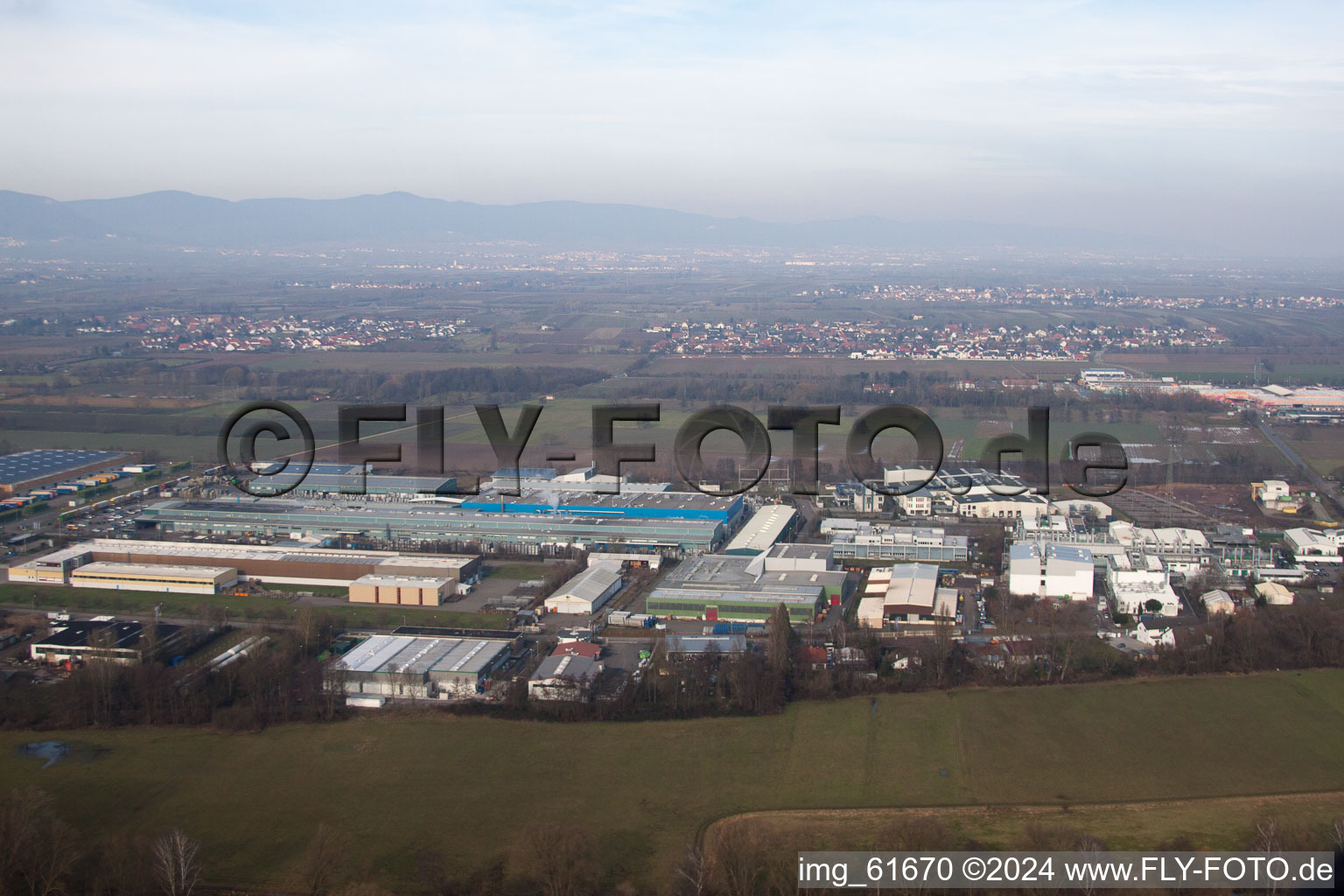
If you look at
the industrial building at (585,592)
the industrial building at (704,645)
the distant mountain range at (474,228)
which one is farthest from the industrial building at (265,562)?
the distant mountain range at (474,228)

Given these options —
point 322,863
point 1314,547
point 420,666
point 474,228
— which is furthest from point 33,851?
point 474,228

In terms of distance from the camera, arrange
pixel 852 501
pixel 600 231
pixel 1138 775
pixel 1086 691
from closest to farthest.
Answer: pixel 1138 775 < pixel 1086 691 < pixel 852 501 < pixel 600 231

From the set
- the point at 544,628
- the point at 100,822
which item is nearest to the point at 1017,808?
the point at 544,628

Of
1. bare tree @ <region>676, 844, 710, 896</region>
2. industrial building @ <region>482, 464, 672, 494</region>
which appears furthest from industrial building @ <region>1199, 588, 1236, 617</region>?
industrial building @ <region>482, 464, 672, 494</region>

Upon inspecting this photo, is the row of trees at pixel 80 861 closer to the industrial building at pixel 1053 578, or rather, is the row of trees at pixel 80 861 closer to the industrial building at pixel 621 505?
the industrial building at pixel 621 505

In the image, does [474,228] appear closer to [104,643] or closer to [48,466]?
[48,466]

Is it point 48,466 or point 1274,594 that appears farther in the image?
point 48,466

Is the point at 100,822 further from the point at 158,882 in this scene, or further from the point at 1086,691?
the point at 1086,691
